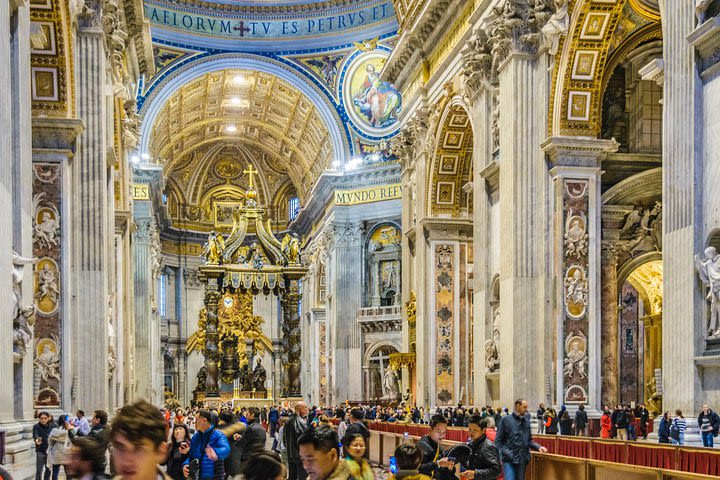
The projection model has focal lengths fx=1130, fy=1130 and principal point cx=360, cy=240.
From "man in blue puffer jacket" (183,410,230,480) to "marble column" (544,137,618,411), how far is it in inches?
426

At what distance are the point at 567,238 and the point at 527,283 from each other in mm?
975

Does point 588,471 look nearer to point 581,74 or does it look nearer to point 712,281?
point 712,281

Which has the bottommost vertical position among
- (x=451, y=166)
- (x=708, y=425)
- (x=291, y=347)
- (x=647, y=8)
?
(x=291, y=347)

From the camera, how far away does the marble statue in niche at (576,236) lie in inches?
706

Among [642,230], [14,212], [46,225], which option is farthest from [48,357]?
[642,230]

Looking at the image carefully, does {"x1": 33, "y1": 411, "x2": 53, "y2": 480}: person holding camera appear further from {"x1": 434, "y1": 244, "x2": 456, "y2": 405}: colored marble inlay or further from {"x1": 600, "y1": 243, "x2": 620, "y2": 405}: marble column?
{"x1": 434, "y1": 244, "x2": 456, "y2": 405}: colored marble inlay

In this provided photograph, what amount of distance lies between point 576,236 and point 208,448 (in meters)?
11.5

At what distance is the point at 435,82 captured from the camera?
25.2 meters

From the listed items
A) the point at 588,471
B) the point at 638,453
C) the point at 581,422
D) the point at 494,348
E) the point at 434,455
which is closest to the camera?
the point at 434,455

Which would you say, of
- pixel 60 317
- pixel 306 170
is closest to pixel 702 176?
pixel 60 317

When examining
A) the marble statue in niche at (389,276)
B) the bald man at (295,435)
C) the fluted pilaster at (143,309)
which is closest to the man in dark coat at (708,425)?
the bald man at (295,435)

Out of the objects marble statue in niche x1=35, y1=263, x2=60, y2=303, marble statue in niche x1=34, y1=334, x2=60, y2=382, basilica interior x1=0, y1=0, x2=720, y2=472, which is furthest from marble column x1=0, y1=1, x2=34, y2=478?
marble statue in niche x1=35, y1=263, x2=60, y2=303

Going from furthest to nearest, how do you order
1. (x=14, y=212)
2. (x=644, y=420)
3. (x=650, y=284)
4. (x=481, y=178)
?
1. (x=650, y=284)
2. (x=481, y=178)
3. (x=644, y=420)
4. (x=14, y=212)

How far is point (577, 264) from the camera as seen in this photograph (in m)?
18.0
